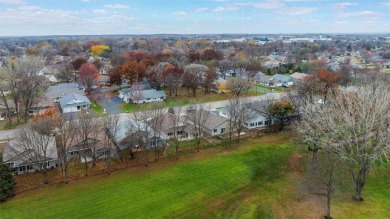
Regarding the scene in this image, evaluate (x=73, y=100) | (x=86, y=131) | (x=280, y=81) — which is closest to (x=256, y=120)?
(x=86, y=131)

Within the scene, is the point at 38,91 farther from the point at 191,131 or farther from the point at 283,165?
the point at 283,165

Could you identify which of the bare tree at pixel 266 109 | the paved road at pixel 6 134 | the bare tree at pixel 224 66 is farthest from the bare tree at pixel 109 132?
the bare tree at pixel 224 66

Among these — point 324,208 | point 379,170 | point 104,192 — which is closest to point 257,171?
point 324,208

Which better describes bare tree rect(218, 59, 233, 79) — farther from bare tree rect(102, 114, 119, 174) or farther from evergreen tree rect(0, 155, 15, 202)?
evergreen tree rect(0, 155, 15, 202)

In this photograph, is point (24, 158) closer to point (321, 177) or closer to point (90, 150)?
point (90, 150)

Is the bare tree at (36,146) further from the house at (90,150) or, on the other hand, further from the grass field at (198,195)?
the grass field at (198,195)

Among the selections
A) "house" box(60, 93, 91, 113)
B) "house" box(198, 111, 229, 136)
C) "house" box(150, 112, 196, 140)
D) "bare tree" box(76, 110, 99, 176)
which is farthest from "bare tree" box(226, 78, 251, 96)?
"bare tree" box(76, 110, 99, 176)
